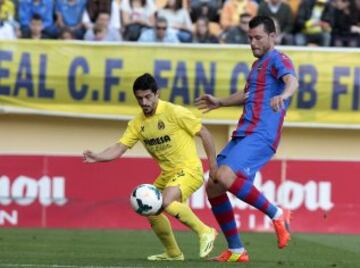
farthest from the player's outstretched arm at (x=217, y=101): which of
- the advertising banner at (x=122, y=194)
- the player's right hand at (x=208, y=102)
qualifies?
the advertising banner at (x=122, y=194)

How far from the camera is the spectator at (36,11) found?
66.6 ft

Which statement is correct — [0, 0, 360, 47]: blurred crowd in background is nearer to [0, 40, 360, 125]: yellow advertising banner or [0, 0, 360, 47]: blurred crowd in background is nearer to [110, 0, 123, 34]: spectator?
[110, 0, 123, 34]: spectator

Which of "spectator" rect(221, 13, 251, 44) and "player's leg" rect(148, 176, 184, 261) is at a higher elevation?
"spectator" rect(221, 13, 251, 44)

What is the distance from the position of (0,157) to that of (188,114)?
300 inches

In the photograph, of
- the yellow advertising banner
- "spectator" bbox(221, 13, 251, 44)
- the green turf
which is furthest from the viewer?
"spectator" bbox(221, 13, 251, 44)

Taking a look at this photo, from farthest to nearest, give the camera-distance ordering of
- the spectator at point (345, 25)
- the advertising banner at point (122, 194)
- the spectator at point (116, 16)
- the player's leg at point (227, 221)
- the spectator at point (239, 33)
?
1. the spectator at point (345, 25)
2. the spectator at point (116, 16)
3. the spectator at point (239, 33)
4. the advertising banner at point (122, 194)
5. the player's leg at point (227, 221)

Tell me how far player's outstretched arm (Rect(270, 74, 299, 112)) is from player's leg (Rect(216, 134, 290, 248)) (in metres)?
0.61

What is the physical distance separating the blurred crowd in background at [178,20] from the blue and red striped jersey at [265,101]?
9.54m

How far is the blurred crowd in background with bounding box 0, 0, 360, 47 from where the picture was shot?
2028cm

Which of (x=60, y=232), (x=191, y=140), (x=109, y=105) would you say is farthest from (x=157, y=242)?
(x=109, y=105)

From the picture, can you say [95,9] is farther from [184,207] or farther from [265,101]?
[265,101]

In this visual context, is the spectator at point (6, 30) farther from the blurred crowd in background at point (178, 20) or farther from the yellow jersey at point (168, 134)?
the yellow jersey at point (168, 134)

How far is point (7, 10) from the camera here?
20188 mm

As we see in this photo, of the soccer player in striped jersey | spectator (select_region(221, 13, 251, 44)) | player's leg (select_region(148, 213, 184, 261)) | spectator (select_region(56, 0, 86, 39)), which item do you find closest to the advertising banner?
spectator (select_region(221, 13, 251, 44))
